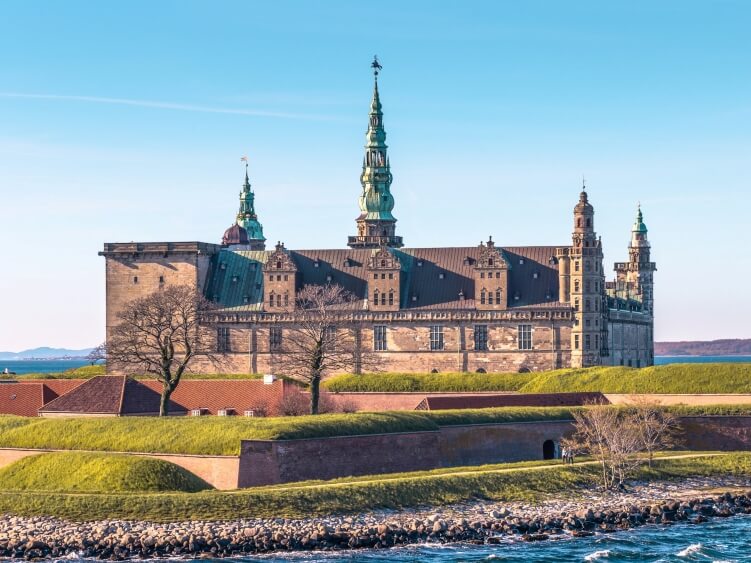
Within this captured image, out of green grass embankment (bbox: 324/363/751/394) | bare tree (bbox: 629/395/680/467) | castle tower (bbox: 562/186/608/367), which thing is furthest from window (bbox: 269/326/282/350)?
bare tree (bbox: 629/395/680/467)

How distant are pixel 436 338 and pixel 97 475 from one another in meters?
43.8

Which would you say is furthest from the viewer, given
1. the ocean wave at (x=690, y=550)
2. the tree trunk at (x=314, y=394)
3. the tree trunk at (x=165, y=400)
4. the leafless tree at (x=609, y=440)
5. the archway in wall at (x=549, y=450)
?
the tree trunk at (x=314, y=394)

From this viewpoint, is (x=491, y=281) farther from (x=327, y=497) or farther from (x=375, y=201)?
(x=327, y=497)

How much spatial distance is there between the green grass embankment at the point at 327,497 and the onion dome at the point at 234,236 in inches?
3154

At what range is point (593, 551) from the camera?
58.0 meters

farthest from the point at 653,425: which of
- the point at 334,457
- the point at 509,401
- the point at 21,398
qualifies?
the point at 21,398

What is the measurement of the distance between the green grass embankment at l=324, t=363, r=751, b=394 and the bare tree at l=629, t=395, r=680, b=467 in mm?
5820

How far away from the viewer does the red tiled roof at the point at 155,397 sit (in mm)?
80125

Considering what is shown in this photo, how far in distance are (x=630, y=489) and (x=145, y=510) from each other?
75.5 ft

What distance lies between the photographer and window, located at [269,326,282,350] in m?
109

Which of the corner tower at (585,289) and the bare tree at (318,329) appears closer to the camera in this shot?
the bare tree at (318,329)

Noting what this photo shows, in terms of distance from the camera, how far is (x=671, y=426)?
264ft

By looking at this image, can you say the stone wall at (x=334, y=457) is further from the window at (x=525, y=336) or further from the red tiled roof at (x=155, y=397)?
the window at (x=525, y=336)

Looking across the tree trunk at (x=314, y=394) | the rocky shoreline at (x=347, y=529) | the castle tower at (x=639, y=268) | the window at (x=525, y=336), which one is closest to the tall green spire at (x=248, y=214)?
the castle tower at (x=639, y=268)
